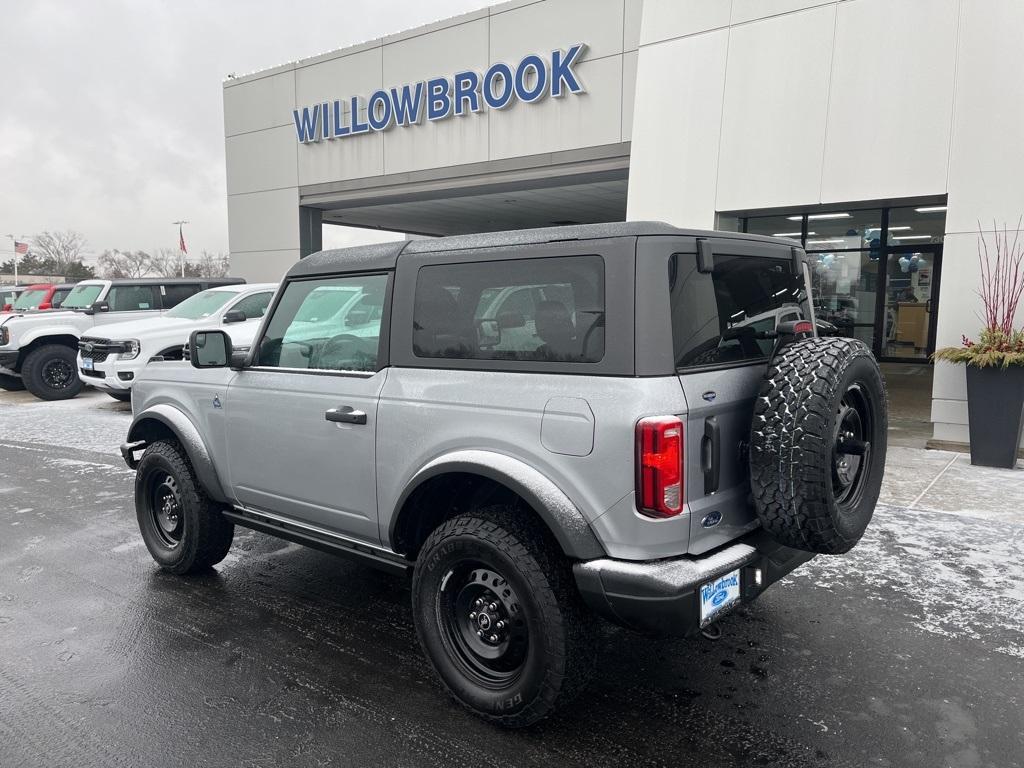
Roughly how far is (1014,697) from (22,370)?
14238 millimetres

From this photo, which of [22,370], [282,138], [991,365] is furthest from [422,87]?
[991,365]

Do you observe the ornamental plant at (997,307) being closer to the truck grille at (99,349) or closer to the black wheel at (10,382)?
the truck grille at (99,349)

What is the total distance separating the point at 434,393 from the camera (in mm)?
3193

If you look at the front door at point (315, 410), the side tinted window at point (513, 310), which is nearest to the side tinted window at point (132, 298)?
the front door at point (315, 410)

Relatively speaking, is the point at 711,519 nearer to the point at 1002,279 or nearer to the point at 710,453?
the point at 710,453

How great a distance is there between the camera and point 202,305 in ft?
39.2

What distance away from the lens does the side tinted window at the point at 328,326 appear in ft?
11.8

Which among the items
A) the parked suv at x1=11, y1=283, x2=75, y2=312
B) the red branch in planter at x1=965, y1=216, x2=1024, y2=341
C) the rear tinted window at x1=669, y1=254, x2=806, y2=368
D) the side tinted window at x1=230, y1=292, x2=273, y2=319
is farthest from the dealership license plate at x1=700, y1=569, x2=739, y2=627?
the parked suv at x1=11, y1=283, x2=75, y2=312

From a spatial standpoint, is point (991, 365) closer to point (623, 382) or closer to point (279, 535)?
point (623, 382)

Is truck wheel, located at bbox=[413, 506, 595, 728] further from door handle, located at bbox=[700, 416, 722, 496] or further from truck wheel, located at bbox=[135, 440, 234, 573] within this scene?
truck wheel, located at bbox=[135, 440, 234, 573]

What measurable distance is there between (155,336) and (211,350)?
7.92 metres

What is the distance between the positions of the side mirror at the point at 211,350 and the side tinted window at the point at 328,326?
19 centimetres

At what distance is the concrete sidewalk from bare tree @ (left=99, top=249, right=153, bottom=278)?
87.7 m

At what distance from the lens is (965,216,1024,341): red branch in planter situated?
7770mm
